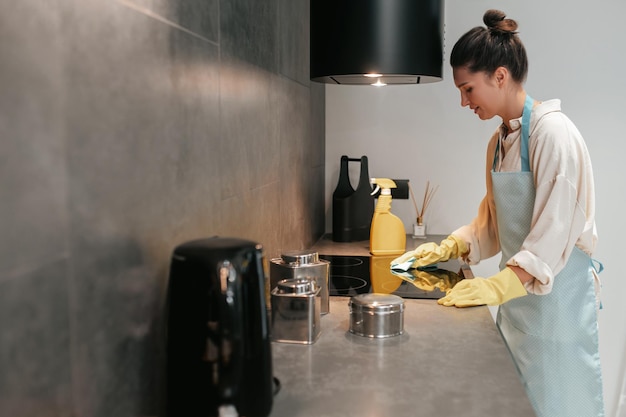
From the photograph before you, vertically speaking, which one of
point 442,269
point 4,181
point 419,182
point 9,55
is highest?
point 9,55

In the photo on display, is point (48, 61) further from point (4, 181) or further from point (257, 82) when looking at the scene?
point (257, 82)

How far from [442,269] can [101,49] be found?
64.6 inches

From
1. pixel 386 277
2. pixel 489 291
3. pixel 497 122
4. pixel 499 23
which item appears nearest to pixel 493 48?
pixel 499 23

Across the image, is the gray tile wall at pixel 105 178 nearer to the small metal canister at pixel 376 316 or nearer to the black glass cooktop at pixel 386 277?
the small metal canister at pixel 376 316

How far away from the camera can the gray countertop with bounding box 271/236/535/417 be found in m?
1.14

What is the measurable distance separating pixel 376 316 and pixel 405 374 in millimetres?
222

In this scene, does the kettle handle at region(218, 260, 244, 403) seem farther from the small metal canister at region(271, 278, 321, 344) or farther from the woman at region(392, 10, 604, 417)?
the woman at region(392, 10, 604, 417)

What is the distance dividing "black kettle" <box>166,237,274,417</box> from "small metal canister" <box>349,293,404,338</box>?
0.59m

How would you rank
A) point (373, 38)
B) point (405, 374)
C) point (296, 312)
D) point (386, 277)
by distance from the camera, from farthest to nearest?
1. point (386, 277)
2. point (373, 38)
3. point (296, 312)
4. point (405, 374)

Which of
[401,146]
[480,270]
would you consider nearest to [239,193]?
[401,146]

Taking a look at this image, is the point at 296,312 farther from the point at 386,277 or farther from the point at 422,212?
the point at 422,212

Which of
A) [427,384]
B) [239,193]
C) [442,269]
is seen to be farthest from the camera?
[442,269]

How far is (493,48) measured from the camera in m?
1.85

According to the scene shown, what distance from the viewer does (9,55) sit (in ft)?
2.28
